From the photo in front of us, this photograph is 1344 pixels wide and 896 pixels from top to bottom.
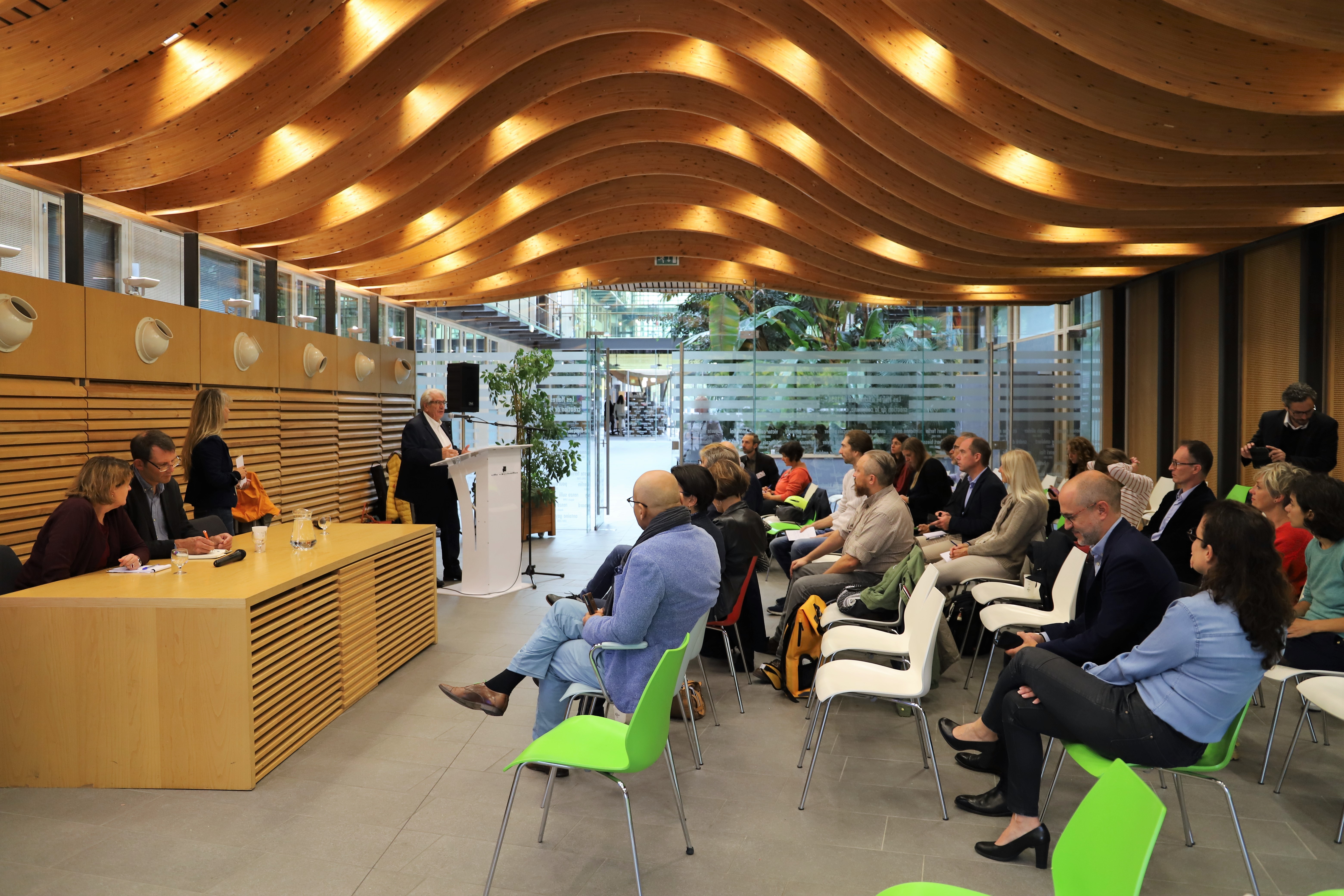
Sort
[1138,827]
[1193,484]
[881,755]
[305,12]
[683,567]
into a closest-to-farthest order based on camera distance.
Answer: [1138,827] < [683,567] < [881,755] < [305,12] < [1193,484]

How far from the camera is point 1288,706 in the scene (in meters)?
4.82

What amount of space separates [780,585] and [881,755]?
387 centimetres

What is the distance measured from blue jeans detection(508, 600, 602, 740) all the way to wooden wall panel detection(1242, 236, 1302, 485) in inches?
269

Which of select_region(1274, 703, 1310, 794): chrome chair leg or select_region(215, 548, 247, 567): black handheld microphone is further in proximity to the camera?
select_region(215, 548, 247, 567): black handheld microphone

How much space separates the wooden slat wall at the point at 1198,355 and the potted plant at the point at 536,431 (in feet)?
23.3

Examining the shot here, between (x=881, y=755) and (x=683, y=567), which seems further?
(x=881, y=755)

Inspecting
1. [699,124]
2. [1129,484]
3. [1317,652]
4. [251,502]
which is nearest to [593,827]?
[1317,652]

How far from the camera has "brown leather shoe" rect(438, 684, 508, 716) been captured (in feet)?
12.4

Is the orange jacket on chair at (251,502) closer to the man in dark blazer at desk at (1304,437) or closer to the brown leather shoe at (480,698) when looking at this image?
the brown leather shoe at (480,698)

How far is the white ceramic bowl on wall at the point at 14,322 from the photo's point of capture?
183 inches

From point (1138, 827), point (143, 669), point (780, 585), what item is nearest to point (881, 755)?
point (1138, 827)

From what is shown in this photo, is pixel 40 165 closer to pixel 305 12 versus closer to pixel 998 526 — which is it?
pixel 305 12

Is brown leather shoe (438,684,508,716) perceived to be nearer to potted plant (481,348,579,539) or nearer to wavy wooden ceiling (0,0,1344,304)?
wavy wooden ceiling (0,0,1344,304)

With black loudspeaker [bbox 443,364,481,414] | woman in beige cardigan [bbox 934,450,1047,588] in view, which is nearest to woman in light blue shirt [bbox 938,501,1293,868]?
woman in beige cardigan [bbox 934,450,1047,588]
